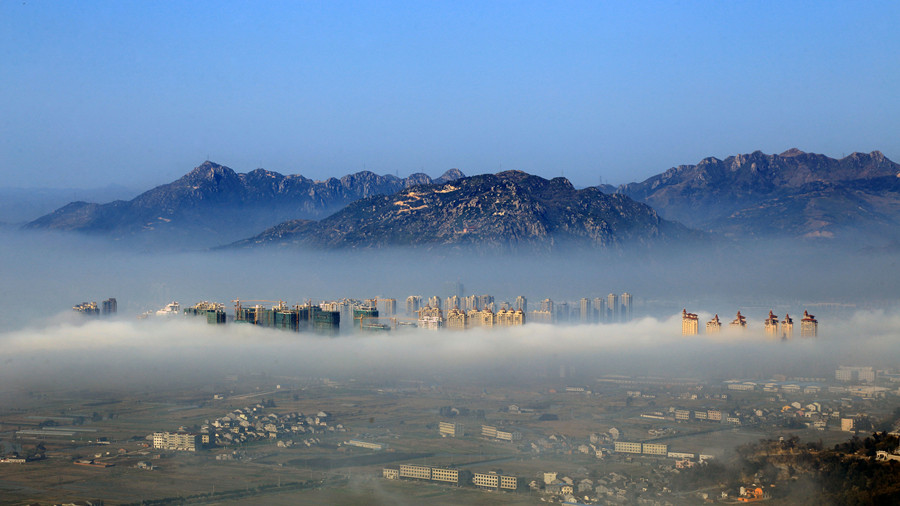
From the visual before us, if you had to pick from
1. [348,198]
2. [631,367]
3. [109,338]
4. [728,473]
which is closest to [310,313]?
[109,338]

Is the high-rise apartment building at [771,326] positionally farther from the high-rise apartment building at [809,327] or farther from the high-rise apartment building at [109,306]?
the high-rise apartment building at [109,306]

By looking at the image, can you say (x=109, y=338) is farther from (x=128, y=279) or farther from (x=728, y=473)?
(x=728, y=473)

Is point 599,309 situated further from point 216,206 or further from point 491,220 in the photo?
point 216,206

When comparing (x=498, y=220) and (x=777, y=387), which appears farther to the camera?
(x=498, y=220)

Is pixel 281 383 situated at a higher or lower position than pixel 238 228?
lower

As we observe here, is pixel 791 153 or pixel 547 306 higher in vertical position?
pixel 791 153

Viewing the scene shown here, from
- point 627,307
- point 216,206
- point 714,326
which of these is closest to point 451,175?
point 216,206
